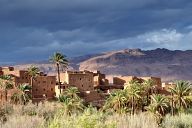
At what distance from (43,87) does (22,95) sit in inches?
410

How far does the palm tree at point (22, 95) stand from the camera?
65562 millimetres

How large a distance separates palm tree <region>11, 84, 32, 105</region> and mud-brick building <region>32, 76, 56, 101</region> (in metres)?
3.41

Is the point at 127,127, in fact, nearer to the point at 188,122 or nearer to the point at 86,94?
the point at 188,122

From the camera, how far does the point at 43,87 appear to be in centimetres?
7744

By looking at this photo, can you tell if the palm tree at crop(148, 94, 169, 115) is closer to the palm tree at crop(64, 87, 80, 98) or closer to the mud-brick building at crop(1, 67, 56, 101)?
the palm tree at crop(64, 87, 80, 98)

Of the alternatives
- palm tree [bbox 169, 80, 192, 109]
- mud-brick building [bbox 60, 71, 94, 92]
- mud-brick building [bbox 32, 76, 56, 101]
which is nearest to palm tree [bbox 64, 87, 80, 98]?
mud-brick building [bbox 32, 76, 56, 101]

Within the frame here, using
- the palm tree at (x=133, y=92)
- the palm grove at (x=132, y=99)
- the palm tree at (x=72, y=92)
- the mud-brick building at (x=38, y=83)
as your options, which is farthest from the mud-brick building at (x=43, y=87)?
the palm tree at (x=133, y=92)

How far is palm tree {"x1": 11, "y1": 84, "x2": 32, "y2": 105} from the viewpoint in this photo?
215 ft

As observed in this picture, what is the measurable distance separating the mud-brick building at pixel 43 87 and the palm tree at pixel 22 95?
3.41 m

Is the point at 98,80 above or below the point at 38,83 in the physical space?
above

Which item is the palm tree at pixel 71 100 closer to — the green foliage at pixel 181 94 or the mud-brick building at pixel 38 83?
the mud-brick building at pixel 38 83

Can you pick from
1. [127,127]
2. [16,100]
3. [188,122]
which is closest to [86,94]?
[16,100]

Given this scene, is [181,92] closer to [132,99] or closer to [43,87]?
[132,99]

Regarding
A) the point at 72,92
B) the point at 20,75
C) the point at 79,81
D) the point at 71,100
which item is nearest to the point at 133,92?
the point at 72,92
